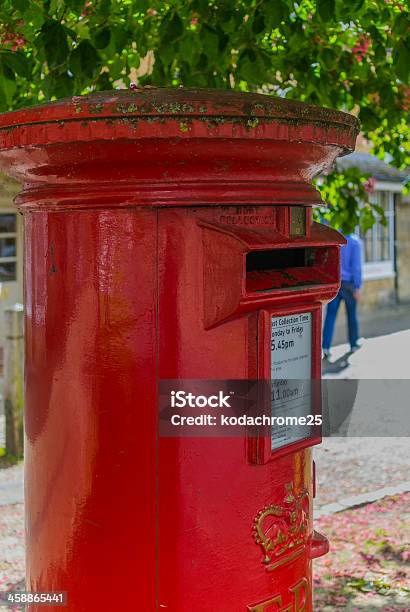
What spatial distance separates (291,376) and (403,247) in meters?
16.2

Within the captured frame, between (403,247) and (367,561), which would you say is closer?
(367,561)

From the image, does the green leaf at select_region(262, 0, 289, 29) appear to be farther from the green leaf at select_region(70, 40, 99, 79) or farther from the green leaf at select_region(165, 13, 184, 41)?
the green leaf at select_region(70, 40, 99, 79)

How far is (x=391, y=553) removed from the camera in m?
4.64

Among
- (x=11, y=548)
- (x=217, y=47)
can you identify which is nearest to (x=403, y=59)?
(x=217, y=47)

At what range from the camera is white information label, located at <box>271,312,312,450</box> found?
2.21 metres

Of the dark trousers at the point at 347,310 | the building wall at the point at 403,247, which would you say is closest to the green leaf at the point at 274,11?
the dark trousers at the point at 347,310

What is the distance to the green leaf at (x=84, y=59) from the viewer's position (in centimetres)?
353

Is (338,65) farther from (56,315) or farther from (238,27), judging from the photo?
(56,315)

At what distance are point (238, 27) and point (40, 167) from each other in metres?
2.21

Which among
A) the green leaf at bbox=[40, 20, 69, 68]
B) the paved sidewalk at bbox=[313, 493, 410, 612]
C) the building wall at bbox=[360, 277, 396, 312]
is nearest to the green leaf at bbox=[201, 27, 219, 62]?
the green leaf at bbox=[40, 20, 69, 68]

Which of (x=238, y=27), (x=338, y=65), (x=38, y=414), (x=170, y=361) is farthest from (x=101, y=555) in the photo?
(x=338, y=65)

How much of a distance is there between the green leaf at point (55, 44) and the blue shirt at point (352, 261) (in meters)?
7.50

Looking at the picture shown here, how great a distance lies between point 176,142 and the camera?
1.98 meters

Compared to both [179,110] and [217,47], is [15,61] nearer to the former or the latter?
[217,47]
